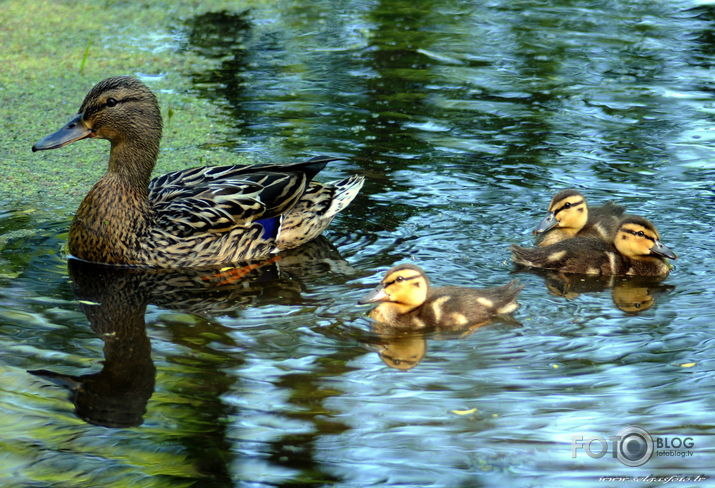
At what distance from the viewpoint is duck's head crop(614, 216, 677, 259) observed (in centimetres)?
545

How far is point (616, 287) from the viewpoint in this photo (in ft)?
18.0

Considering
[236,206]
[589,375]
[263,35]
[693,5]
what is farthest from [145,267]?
[693,5]

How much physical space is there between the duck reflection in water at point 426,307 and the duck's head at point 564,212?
1038 millimetres

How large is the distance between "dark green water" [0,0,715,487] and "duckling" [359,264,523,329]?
4.3 inches

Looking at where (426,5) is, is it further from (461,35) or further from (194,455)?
(194,455)

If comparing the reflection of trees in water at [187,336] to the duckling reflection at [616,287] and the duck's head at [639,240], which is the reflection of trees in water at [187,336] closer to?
the duckling reflection at [616,287]

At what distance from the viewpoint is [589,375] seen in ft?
14.0

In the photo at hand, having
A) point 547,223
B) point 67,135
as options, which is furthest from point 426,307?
point 67,135

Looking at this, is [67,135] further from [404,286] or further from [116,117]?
[404,286]

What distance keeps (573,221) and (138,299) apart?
2.45 meters

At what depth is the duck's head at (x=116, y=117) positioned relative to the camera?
5.90 metres

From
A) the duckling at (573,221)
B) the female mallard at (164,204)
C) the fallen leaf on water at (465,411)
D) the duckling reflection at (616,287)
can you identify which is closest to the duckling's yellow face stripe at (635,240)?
the duckling reflection at (616,287)

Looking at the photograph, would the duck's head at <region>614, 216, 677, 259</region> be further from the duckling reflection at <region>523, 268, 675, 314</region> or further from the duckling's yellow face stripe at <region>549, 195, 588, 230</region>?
the duckling's yellow face stripe at <region>549, 195, 588, 230</region>

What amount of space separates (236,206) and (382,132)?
2.03 meters
